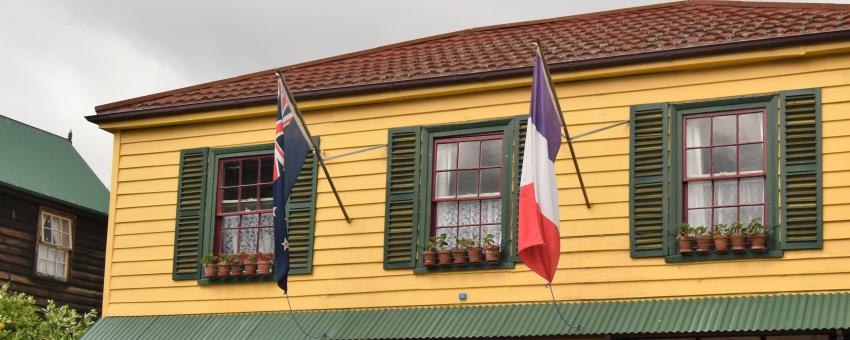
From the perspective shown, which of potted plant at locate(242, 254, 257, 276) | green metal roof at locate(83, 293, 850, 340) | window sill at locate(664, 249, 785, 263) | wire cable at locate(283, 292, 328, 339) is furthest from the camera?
potted plant at locate(242, 254, 257, 276)

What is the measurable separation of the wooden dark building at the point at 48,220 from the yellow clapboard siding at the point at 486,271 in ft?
23.2

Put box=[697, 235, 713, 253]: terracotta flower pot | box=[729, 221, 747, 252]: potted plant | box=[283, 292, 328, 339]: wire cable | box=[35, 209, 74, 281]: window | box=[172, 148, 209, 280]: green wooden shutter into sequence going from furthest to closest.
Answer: box=[35, 209, 74, 281]: window, box=[172, 148, 209, 280]: green wooden shutter, box=[283, 292, 328, 339]: wire cable, box=[697, 235, 713, 253]: terracotta flower pot, box=[729, 221, 747, 252]: potted plant

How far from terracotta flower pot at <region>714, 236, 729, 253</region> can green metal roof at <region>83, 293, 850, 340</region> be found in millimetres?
529

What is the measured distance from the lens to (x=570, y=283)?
16.7 m

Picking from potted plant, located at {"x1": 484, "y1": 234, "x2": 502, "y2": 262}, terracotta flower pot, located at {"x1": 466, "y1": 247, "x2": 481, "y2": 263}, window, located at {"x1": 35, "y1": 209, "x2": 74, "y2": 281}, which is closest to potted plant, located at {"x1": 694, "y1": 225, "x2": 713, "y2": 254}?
potted plant, located at {"x1": 484, "y1": 234, "x2": 502, "y2": 262}

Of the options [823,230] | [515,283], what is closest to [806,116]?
[823,230]

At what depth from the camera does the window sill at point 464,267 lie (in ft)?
56.1

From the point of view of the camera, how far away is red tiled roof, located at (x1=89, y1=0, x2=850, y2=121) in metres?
17.0

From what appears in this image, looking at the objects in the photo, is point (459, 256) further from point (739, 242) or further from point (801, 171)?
point (801, 171)

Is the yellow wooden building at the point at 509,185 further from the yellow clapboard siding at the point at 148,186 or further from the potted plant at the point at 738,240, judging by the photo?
the potted plant at the point at 738,240

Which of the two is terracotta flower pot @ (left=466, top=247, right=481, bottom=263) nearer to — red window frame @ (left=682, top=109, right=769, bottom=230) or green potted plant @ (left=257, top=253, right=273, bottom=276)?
red window frame @ (left=682, top=109, right=769, bottom=230)

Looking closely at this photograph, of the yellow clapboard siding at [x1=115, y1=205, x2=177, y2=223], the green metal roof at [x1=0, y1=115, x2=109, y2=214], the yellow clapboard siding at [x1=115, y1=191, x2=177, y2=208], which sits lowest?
the yellow clapboard siding at [x1=115, y1=205, x2=177, y2=223]

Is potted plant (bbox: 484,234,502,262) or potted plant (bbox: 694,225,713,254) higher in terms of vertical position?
potted plant (bbox: 694,225,713,254)

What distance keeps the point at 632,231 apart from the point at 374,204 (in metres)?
3.43
